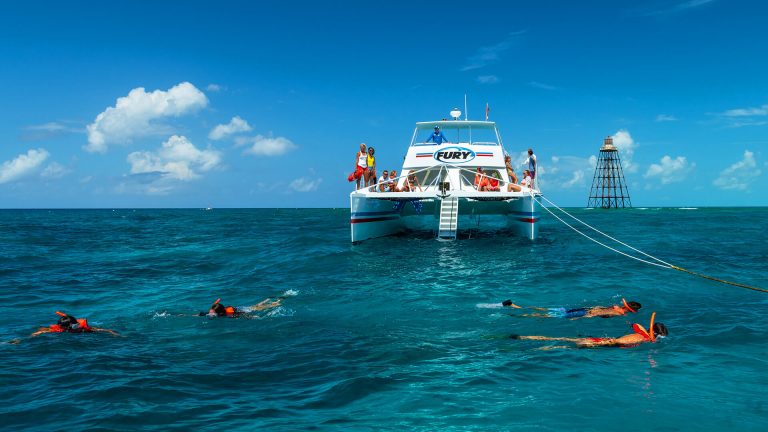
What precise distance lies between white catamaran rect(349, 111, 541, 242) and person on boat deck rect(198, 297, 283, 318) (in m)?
7.66

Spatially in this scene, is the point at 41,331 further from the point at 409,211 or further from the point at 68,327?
the point at 409,211

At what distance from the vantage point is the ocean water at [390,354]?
199 inches

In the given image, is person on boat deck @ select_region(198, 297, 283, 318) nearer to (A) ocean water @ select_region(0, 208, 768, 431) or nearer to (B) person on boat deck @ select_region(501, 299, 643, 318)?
(A) ocean water @ select_region(0, 208, 768, 431)

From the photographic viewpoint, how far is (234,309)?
31.6 feet

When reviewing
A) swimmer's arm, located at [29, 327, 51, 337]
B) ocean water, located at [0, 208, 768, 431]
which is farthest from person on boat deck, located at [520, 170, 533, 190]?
swimmer's arm, located at [29, 327, 51, 337]

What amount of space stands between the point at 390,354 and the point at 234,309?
3.94 metres

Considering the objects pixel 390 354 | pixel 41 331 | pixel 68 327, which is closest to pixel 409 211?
pixel 68 327

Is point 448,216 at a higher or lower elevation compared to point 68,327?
higher

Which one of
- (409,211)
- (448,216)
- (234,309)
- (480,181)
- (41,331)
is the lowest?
(41,331)

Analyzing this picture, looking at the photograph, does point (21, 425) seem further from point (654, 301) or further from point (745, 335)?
point (654, 301)

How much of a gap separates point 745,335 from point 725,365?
1.67 metres

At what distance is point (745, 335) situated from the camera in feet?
24.8

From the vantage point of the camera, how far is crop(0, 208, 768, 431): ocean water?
504 centimetres

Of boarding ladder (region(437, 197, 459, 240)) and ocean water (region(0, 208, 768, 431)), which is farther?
boarding ladder (region(437, 197, 459, 240))
